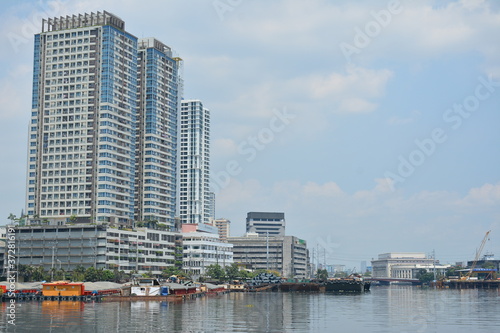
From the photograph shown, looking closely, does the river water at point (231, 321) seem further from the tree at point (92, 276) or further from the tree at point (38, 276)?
the tree at point (38, 276)

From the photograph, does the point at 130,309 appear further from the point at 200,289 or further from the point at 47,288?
the point at 200,289

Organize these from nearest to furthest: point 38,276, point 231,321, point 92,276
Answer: point 231,321 < point 38,276 < point 92,276

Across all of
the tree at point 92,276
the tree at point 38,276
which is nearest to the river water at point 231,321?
the tree at point 92,276

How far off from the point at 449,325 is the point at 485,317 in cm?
1903

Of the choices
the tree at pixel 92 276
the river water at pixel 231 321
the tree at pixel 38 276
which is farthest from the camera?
the tree at pixel 92 276

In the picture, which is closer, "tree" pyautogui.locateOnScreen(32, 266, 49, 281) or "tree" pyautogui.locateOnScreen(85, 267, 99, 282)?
"tree" pyautogui.locateOnScreen(32, 266, 49, 281)

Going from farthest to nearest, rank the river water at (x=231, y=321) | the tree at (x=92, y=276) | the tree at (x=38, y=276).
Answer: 1. the tree at (x=92, y=276)
2. the tree at (x=38, y=276)
3. the river water at (x=231, y=321)

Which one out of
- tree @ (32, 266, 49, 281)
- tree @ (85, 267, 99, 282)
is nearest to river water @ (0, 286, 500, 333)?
tree @ (85, 267, 99, 282)

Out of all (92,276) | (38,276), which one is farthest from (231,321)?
(38,276)

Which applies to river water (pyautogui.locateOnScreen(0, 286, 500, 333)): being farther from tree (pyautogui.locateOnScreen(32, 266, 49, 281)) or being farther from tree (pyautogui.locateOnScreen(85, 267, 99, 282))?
tree (pyautogui.locateOnScreen(32, 266, 49, 281))

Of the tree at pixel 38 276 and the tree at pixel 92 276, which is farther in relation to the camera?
the tree at pixel 92 276

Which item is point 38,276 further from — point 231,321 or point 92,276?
point 231,321

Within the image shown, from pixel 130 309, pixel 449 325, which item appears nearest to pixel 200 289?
pixel 130 309

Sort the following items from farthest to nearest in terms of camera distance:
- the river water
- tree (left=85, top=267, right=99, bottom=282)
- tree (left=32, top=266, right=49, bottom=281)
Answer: tree (left=85, top=267, right=99, bottom=282) < tree (left=32, top=266, right=49, bottom=281) < the river water
